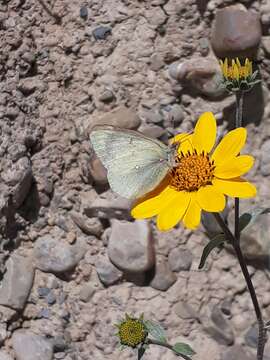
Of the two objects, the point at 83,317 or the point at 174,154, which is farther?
the point at 83,317

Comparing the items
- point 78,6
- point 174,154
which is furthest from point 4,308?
point 78,6

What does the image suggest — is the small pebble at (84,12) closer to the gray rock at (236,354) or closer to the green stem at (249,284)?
the green stem at (249,284)

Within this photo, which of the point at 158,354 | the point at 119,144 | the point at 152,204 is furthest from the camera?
the point at 158,354

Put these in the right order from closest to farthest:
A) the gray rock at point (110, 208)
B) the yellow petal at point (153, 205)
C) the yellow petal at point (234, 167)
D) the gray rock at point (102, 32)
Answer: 1. the yellow petal at point (234, 167)
2. the yellow petal at point (153, 205)
3. the gray rock at point (110, 208)
4. the gray rock at point (102, 32)

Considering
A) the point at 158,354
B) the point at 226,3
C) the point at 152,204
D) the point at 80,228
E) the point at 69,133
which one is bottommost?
the point at 158,354

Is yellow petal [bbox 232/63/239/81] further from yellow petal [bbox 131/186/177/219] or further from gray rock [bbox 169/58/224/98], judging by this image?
gray rock [bbox 169/58/224/98]

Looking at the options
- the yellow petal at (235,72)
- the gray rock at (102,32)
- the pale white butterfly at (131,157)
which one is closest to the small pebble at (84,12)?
the gray rock at (102,32)

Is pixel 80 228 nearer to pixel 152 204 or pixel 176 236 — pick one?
pixel 176 236

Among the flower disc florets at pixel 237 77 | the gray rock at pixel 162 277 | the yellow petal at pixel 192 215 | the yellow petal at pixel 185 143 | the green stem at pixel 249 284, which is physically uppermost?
the flower disc florets at pixel 237 77
